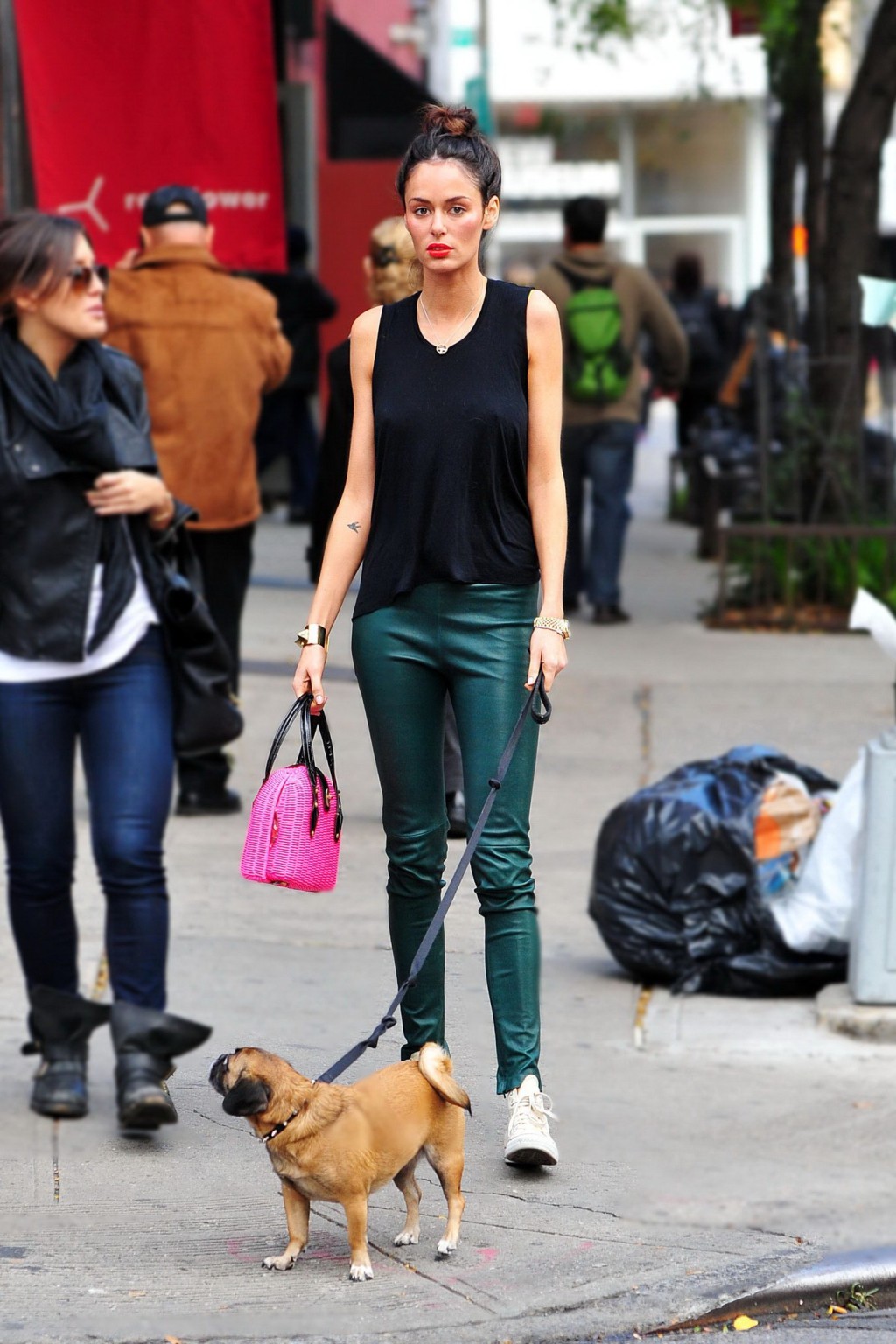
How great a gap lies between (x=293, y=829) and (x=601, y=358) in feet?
23.1

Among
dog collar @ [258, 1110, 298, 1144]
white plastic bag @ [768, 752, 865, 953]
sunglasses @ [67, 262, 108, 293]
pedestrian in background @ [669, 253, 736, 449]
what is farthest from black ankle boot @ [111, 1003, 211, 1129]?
pedestrian in background @ [669, 253, 736, 449]

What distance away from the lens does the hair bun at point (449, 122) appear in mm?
3570

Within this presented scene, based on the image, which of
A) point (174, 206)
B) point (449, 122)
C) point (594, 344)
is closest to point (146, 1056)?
point (449, 122)

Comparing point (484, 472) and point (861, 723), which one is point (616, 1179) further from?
point (861, 723)

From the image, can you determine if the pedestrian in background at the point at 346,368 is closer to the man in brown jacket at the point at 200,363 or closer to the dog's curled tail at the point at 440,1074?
the man in brown jacket at the point at 200,363

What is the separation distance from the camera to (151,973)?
4.30 meters

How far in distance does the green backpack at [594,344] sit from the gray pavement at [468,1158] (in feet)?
12.5

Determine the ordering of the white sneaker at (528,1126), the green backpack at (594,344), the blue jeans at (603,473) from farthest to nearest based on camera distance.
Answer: the blue jeans at (603,473) → the green backpack at (594,344) → the white sneaker at (528,1126)

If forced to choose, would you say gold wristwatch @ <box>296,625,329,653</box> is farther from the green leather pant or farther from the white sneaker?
the white sneaker

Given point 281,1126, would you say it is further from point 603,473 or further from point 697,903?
point 603,473

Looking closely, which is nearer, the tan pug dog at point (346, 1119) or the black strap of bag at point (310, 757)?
the tan pug dog at point (346, 1119)

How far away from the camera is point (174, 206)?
256 inches

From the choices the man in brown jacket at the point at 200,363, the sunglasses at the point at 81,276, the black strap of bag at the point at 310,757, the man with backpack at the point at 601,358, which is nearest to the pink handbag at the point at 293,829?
the black strap of bag at the point at 310,757

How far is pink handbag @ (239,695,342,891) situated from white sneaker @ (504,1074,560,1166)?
1.96 feet
